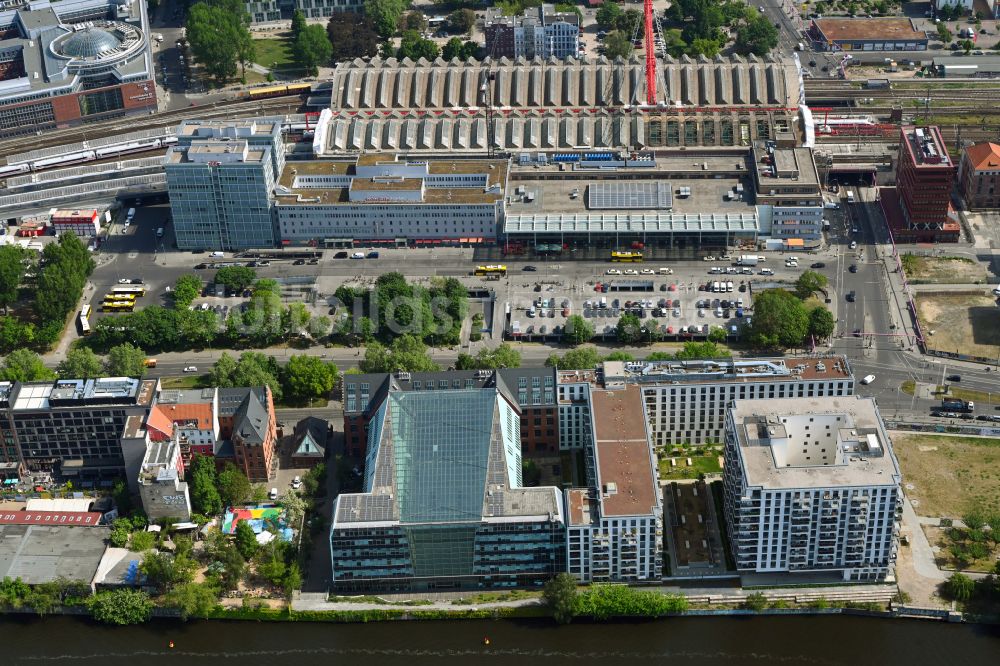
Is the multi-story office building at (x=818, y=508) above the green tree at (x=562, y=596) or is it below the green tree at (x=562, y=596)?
above

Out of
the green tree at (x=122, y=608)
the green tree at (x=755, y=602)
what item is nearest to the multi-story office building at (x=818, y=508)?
the green tree at (x=755, y=602)

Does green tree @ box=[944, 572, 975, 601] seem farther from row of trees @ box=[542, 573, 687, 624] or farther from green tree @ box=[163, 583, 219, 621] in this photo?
green tree @ box=[163, 583, 219, 621]

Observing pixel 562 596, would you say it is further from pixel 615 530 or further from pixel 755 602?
pixel 755 602

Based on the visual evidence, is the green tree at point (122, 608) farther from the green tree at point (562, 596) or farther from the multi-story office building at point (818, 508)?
the multi-story office building at point (818, 508)

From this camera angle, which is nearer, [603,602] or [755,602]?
[603,602]

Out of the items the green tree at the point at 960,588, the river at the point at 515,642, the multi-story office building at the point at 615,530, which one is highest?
the multi-story office building at the point at 615,530

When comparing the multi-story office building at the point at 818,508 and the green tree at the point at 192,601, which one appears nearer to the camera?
the multi-story office building at the point at 818,508

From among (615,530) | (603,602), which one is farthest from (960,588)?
(603,602)
